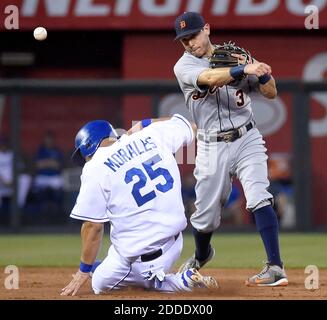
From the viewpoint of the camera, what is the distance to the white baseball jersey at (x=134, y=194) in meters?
5.91

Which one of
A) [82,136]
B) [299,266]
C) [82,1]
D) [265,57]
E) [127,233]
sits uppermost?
[82,1]

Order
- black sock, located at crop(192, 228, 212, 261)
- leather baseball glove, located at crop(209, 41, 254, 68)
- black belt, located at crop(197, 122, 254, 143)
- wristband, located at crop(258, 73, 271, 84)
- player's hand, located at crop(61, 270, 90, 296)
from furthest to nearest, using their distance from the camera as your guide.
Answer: black sock, located at crop(192, 228, 212, 261), black belt, located at crop(197, 122, 254, 143), leather baseball glove, located at crop(209, 41, 254, 68), wristband, located at crop(258, 73, 271, 84), player's hand, located at crop(61, 270, 90, 296)

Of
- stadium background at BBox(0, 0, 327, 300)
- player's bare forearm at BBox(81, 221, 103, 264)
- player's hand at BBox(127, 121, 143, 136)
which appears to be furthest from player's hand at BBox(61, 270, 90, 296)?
stadium background at BBox(0, 0, 327, 300)

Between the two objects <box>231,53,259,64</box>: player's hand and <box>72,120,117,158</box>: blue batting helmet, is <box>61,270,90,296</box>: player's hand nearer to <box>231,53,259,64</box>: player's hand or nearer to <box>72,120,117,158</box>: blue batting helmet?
<box>72,120,117,158</box>: blue batting helmet

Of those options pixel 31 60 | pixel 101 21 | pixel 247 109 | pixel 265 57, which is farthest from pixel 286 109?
pixel 247 109

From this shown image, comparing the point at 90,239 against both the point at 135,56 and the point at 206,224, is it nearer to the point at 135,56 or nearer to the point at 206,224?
the point at 206,224

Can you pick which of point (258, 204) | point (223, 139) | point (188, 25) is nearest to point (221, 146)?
point (223, 139)

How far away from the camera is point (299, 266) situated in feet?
27.1

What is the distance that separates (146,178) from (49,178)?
710 centimetres

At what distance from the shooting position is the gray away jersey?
6617 mm

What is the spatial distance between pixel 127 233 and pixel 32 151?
7288 mm

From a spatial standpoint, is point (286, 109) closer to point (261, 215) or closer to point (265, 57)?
point (265, 57)

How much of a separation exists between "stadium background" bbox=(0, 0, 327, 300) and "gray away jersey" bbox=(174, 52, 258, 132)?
475 centimetres

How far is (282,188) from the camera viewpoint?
12.9 meters
